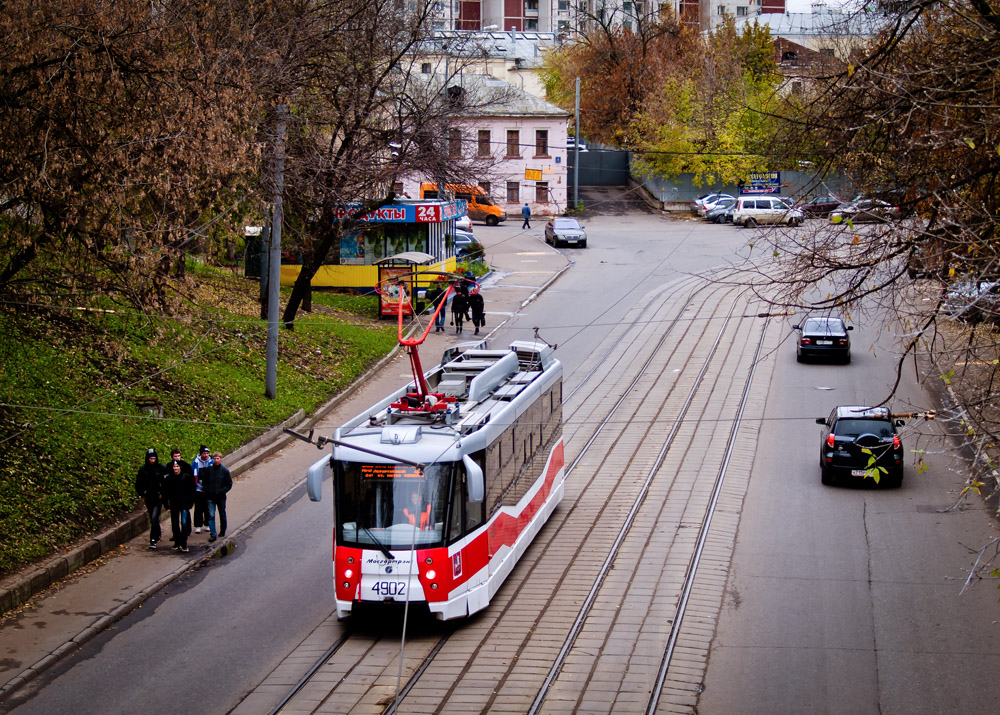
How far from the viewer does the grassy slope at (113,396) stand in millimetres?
16547

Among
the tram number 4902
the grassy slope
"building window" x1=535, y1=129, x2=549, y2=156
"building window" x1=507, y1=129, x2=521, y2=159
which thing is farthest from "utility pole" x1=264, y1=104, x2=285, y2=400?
"building window" x1=535, y1=129, x2=549, y2=156

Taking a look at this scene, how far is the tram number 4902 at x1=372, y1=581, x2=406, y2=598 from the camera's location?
13.2 meters

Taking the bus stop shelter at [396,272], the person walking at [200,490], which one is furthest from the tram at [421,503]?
the bus stop shelter at [396,272]

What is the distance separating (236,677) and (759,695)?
19.1 ft

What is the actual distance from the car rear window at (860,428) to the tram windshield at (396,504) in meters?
10.4

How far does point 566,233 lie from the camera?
1957 inches

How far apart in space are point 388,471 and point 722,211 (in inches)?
1802

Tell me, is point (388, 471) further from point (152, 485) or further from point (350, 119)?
point (350, 119)

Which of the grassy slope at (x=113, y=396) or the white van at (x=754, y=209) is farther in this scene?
the white van at (x=754, y=209)

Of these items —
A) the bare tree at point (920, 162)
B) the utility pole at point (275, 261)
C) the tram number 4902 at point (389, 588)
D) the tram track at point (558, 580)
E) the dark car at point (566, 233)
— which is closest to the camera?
the bare tree at point (920, 162)

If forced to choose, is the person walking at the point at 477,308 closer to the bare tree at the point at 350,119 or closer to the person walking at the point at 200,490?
the bare tree at the point at 350,119

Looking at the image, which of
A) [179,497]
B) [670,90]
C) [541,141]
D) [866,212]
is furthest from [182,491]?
[670,90]

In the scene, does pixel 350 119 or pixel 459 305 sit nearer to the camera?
pixel 350 119

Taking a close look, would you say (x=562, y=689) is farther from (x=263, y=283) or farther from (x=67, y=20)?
(x=263, y=283)
